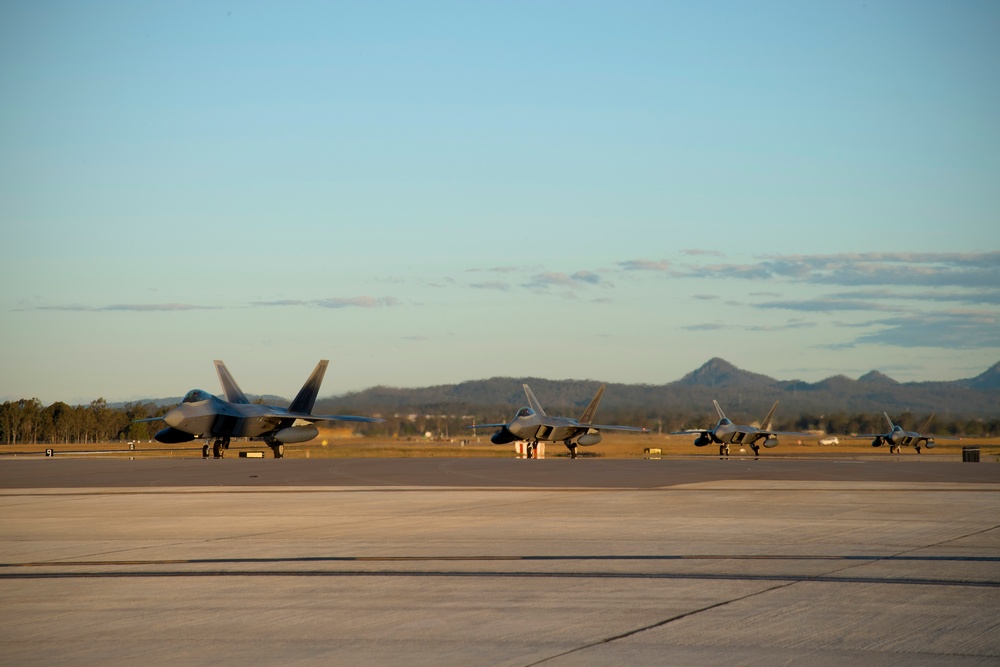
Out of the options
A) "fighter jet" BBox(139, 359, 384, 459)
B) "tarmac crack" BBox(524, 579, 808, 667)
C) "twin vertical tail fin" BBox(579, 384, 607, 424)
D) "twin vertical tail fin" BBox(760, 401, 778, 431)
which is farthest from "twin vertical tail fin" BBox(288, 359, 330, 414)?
"tarmac crack" BBox(524, 579, 808, 667)

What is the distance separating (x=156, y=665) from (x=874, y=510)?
1552 centimetres

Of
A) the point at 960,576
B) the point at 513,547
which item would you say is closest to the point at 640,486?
the point at 513,547

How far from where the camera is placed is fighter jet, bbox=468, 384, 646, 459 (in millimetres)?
54156

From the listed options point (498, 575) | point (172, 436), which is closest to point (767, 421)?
point (172, 436)

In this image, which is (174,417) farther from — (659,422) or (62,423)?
(62,423)

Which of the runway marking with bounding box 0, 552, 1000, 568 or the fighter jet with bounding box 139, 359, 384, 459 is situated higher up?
the fighter jet with bounding box 139, 359, 384, 459

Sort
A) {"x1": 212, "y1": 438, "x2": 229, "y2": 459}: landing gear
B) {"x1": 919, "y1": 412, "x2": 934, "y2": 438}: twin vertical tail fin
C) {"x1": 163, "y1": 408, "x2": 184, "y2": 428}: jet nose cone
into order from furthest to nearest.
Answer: {"x1": 919, "y1": 412, "x2": 934, "y2": 438}: twin vertical tail fin
{"x1": 212, "y1": 438, "x2": 229, "y2": 459}: landing gear
{"x1": 163, "y1": 408, "x2": 184, "y2": 428}: jet nose cone

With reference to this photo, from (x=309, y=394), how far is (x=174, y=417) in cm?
1413

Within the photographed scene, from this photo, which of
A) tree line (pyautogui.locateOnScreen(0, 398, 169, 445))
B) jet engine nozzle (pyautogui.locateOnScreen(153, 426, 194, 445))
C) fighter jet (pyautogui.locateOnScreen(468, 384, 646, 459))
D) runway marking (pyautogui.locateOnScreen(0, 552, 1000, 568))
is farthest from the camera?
tree line (pyautogui.locateOnScreen(0, 398, 169, 445))

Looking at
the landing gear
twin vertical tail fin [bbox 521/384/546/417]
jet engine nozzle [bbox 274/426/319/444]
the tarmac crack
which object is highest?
twin vertical tail fin [bbox 521/384/546/417]

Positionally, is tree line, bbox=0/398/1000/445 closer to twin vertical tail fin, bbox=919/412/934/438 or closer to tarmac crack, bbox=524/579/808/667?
twin vertical tail fin, bbox=919/412/934/438

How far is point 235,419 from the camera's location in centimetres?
4859

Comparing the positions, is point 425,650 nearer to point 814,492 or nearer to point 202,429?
point 814,492

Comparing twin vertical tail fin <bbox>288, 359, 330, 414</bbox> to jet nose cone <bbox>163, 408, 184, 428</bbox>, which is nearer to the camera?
jet nose cone <bbox>163, 408, 184, 428</bbox>
